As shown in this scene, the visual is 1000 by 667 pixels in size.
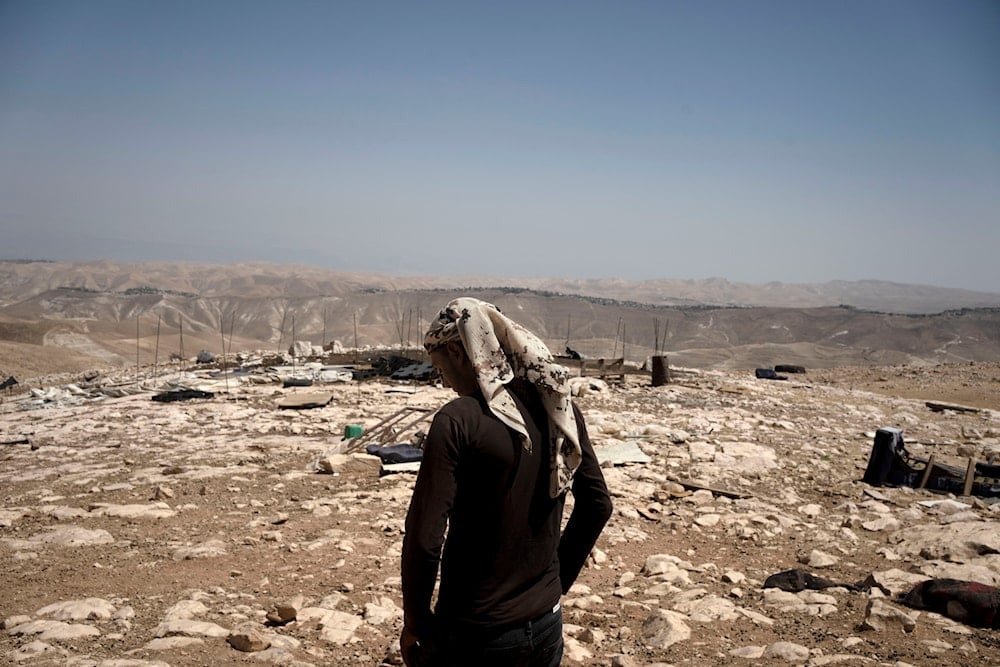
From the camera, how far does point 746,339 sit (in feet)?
173

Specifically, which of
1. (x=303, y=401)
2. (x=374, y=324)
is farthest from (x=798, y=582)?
(x=374, y=324)

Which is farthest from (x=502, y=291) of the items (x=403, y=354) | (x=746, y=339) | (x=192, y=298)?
(x=403, y=354)

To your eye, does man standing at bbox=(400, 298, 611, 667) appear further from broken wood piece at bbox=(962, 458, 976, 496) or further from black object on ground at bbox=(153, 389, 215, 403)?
black object on ground at bbox=(153, 389, 215, 403)

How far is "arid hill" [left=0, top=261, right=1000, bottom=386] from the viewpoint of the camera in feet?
94.3

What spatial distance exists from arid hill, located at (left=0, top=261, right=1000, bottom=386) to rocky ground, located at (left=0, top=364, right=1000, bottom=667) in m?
8.47

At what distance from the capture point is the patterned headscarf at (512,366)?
1.66m

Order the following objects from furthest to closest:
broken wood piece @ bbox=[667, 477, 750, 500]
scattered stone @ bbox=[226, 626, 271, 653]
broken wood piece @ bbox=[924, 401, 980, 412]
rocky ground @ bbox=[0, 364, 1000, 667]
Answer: broken wood piece @ bbox=[924, 401, 980, 412], broken wood piece @ bbox=[667, 477, 750, 500], rocky ground @ bbox=[0, 364, 1000, 667], scattered stone @ bbox=[226, 626, 271, 653]

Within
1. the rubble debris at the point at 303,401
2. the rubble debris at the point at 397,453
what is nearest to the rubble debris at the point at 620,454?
the rubble debris at the point at 397,453

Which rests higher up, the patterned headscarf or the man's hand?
the patterned headscarf

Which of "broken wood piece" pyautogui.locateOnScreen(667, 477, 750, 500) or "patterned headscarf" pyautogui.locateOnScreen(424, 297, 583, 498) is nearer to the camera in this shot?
"patterned headscarf" pyautogui.locateOnScreen(424, 297, 583, 498)

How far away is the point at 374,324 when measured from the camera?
177 feet

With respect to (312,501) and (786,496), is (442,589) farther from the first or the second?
(786,496)

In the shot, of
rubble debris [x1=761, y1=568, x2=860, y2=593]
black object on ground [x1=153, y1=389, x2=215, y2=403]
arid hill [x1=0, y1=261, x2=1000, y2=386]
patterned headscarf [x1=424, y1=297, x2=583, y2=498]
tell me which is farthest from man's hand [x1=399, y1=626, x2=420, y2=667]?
arid hill [x1=0, y1=261, x2=1000, y2=386]

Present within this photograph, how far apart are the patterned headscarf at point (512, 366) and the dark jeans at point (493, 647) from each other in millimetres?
349
